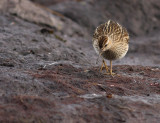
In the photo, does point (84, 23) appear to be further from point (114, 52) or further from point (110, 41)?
point (110, 41)

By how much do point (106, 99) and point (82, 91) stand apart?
83 centimetres

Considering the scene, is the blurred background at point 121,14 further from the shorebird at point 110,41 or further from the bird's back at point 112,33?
the shorebird at point 110,41

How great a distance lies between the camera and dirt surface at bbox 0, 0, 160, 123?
18.4 feet

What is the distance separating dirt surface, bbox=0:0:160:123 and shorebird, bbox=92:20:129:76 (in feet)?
1.91

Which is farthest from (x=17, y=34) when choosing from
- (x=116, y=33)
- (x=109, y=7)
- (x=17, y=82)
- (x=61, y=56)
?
(x=109, y=7)

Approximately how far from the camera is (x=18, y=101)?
18.5 feet

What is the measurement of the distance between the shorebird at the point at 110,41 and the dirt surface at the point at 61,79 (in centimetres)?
58

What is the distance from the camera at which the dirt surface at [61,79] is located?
5602 millimetres

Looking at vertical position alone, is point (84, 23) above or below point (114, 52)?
above

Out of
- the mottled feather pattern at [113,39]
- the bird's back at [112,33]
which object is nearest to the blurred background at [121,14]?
the bird's back at [112,33]

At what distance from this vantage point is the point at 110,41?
887 cm

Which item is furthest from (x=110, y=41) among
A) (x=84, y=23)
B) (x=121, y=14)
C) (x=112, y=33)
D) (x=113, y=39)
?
(x=121, y=14)

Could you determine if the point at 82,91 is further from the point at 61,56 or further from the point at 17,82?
the point at 61,56

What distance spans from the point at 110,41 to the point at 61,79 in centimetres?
225
